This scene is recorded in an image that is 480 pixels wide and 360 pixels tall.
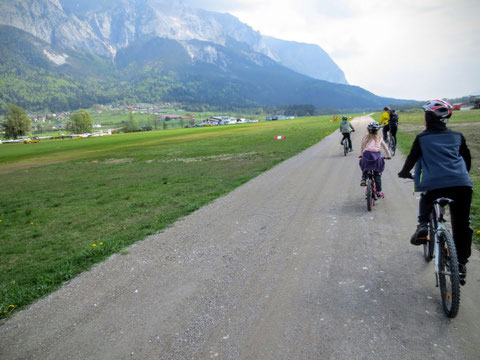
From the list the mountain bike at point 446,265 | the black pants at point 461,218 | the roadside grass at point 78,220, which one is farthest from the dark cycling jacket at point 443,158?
the roadside grass at point 78,220

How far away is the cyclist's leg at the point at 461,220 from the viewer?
14.1ft

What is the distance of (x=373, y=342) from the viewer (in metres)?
3.59

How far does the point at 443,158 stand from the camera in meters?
4.39

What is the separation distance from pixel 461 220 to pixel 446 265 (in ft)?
2.29

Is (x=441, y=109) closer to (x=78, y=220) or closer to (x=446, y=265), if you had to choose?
(x=446, y=265)

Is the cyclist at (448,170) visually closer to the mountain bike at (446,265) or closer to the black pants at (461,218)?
the black pants at (461,218)

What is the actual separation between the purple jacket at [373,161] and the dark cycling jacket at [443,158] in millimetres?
4619

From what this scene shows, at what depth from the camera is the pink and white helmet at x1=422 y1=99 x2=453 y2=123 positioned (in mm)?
4427

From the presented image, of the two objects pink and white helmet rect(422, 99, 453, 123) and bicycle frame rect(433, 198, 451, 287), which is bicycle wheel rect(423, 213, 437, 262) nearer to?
bicycle frame rect(433, 198, 451, 287)

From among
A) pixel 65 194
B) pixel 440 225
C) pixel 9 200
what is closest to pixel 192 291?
pixel 440 225

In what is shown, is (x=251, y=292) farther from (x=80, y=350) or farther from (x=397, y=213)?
(x=397, y=213)

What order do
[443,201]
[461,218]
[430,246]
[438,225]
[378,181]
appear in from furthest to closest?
[378,181] → [430,246] → [438,225] → [443,201] → [461,218]

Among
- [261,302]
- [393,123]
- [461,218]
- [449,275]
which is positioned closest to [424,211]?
[461,218]

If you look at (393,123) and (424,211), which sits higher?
(393,123)
